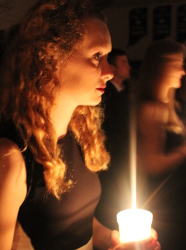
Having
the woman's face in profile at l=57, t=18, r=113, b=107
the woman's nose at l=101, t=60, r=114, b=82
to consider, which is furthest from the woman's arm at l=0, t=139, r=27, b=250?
the woman's nose at l=101, t=60, r=114, b=82

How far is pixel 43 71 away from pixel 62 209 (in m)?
0.49

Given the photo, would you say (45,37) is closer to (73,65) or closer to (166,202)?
(73,65)

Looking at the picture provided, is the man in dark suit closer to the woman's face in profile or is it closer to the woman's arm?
the woman's face in profile

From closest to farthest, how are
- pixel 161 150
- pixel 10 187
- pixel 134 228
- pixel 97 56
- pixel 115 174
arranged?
pixel 10 187 → pixel 134 228 → pixel 97 56 → pixel 161 150 → pixel 115 174

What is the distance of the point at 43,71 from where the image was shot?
3.85 feet

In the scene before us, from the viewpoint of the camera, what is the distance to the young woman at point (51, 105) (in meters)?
1.11

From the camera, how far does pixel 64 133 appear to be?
1.33 meters

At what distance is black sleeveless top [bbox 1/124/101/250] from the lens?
1102 mm

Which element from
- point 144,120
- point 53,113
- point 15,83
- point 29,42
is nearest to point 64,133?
point 53,113

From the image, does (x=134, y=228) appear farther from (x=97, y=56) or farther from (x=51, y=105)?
A: (x=97, y=56)

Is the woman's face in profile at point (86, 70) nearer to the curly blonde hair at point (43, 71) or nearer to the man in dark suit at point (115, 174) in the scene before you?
the curly blonde hair at point (43, 71)

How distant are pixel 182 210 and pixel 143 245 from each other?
85 centimetres

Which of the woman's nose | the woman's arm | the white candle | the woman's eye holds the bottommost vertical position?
the white candle

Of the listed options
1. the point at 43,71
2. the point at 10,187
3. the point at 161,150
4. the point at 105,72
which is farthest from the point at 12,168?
the point at 161,150
